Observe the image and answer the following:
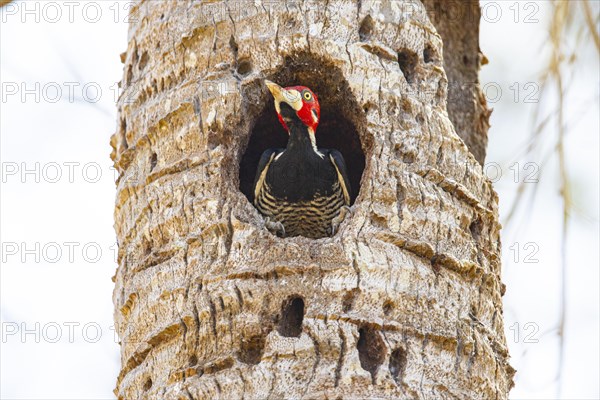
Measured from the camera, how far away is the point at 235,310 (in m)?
3.66

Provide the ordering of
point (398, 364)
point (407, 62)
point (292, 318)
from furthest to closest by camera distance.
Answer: point (407, 62) < point (292, 318) < point (398, 364)

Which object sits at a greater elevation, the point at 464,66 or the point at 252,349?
the point at 464,66

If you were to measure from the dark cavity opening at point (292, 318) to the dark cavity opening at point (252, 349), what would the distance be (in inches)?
3.0

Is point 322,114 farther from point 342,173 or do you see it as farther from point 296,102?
point 296,102

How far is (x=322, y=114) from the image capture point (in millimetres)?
5133

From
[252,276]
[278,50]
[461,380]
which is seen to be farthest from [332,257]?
[278,50]

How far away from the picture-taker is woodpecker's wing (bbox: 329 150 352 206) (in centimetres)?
507

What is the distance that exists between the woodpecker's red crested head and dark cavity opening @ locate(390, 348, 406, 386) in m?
1.29

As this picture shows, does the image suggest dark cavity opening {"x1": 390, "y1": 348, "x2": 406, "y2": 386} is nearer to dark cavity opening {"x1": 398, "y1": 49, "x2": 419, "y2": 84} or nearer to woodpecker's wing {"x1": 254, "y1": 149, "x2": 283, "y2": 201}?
dark cavity opening {"x1": 398, "y1": 49, "x2": 419, "y2": 84}

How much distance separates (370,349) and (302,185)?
1.76 meters

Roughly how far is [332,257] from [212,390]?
0.61 meters

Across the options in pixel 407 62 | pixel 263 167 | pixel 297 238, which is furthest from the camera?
pixel 263 167

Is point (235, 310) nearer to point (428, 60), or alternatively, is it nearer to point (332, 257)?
point (332, 257)

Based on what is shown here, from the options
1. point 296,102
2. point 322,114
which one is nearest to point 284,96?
point 296,102
